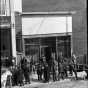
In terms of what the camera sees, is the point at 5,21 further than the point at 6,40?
Yes

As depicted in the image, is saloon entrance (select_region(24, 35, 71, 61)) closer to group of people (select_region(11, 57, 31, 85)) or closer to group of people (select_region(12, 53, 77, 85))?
group of people (select_region(12, 53, 77, 85))

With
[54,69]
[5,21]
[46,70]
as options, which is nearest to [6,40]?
[5,21]

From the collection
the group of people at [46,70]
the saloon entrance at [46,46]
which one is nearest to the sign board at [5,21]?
the saloon entrance at [46,46]

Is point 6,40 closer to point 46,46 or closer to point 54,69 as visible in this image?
point 46,46

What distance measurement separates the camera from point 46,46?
16.5 metres

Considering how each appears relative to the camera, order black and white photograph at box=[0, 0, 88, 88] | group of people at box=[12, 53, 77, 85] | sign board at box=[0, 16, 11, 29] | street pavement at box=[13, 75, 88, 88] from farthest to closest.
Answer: sign board at box=[0, 16, 11, 29]
black and white photograph at box=[0, 0, 88, 88]
group of people at box=[12, 53, 77, 85]
street pavement at box=[13, 75, 88, 88]

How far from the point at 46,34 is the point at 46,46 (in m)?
0.82

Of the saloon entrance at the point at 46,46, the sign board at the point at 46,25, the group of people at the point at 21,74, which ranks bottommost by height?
the group of people at the point at 21,74

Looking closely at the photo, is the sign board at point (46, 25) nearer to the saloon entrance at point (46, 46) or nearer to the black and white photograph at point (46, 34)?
the black and white photograph at point (46, 34)

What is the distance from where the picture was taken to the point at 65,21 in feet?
55.7

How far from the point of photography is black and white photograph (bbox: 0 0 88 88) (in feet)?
42.3

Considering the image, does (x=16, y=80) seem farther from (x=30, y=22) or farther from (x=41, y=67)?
(x=30, y=22)

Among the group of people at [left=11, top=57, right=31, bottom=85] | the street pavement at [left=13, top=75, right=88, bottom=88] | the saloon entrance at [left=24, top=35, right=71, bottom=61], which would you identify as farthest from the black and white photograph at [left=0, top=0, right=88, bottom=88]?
the group of people at [left=11, top=57, right=31, bottom=85]

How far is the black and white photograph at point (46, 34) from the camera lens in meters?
12.9
